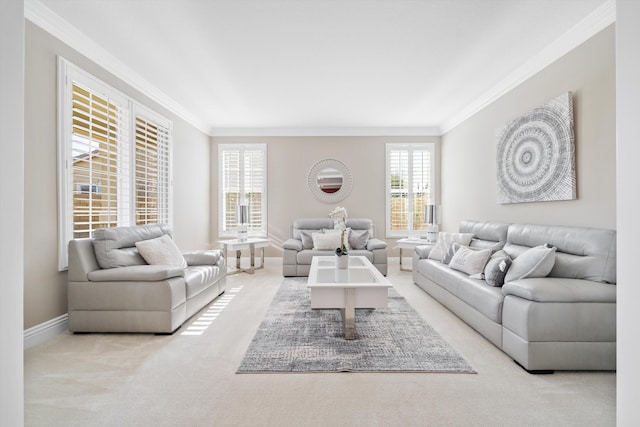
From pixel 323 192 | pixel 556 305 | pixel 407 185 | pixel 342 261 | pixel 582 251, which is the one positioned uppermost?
pixel 407 185

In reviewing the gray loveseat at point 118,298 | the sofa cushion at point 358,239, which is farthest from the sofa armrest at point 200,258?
the sofa cushion at point 358,239

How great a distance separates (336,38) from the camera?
10.2ft

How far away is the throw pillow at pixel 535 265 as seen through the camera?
2.62 metres

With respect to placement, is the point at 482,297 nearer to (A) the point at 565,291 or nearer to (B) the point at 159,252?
(A) the point at 565,291

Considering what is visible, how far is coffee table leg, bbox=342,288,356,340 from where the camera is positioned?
2.78 m

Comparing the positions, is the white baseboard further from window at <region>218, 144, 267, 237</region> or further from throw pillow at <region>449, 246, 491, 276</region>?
throw pillow at <region>449, 246, 491, 276</region>

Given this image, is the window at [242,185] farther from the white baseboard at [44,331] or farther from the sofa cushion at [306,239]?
the white baseboard at [44,331]

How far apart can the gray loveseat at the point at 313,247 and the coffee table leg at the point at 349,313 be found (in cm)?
257

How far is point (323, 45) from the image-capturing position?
3238mm

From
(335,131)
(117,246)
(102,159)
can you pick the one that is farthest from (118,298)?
(335,131)

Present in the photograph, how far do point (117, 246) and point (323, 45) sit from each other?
9.49 ft

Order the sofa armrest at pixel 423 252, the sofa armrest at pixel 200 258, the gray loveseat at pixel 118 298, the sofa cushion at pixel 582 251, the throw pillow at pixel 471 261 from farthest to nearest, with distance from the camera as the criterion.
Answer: the sofa armrest at pixel 423 252, the sofa armrest at pixel 200 258, the throw pillow at pixel 471 261, the gray loveseat at pixel 118 298, the sofa cushion at pixel 582 251

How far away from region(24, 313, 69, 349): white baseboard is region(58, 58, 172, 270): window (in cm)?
48
